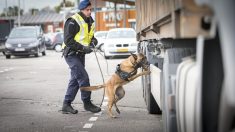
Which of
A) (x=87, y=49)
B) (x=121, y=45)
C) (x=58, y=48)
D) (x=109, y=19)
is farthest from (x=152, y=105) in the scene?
(x=109, y=19)

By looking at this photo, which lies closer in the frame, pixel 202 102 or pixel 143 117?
pixel 202 102

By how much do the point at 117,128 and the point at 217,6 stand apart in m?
5.06

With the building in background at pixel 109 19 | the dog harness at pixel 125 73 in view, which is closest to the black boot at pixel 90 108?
the dog harness at pixel 125 73

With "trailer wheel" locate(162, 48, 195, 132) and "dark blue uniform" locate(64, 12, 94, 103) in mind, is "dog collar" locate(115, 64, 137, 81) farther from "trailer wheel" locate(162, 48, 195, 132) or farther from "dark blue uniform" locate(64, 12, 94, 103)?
"trailer wheel" locate(162, 48, 195, 132)

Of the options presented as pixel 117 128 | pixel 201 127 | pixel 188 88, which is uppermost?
pixel 188 88

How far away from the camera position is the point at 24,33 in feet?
104

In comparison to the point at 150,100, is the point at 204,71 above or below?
above

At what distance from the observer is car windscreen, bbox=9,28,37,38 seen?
31.5m

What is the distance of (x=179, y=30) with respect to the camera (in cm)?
396

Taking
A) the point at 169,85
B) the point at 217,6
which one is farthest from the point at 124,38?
the point at 217,6

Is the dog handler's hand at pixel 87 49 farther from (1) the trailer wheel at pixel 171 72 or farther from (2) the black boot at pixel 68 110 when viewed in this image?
(1) the trailer wheel at pixel 171 72

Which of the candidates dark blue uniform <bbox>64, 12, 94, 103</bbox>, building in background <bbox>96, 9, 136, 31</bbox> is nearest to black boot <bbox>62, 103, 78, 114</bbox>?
dark blue uniform <bbox>64, 12, 94, 103</bbox>

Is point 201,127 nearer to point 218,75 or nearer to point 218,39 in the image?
point 218,75

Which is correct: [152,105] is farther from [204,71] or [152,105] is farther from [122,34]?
[122,34]
